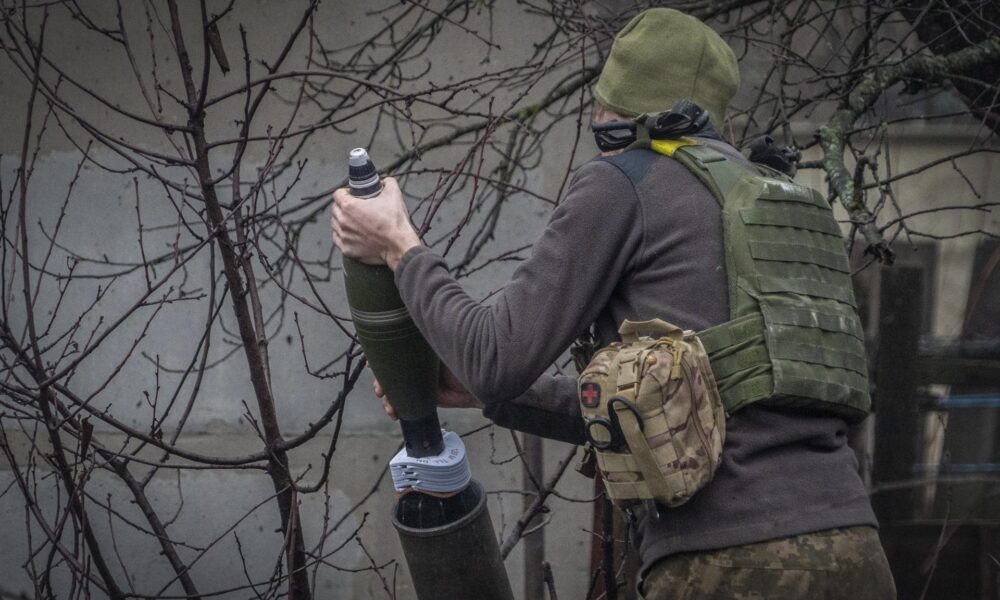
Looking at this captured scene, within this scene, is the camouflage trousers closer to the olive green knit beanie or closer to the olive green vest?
the olive green vest

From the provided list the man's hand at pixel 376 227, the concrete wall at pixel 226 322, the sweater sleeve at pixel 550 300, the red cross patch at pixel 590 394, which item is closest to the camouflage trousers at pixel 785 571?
the red cross patch at pixel 590 394

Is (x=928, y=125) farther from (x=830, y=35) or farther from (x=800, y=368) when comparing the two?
(x=800, y=368)

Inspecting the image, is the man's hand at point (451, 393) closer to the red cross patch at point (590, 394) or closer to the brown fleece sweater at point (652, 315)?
the brown fleece sweater at point (652, 315)

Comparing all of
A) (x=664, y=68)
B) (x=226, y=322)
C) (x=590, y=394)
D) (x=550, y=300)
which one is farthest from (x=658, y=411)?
(x=226, y=322)

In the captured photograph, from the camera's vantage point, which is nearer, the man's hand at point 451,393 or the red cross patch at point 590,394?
the red cross patch at point 590,394

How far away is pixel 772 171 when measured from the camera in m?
2.03

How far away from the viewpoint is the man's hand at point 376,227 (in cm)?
187

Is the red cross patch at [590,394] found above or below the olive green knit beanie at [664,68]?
below

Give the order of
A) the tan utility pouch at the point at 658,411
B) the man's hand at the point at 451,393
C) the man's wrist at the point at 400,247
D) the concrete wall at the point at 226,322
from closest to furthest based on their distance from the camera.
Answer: the tan utility pouch at the point at 658,411 < the man's wrist at the point at 400,247 < the man's hand at the point at 451,393 < the concrete wall at the point at 226,322

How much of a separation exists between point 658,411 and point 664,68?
28.0 inches

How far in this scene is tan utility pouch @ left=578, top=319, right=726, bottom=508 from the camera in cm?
163

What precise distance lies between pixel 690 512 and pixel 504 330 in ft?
1.43

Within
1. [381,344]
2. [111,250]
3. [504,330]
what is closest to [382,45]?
[111,250]

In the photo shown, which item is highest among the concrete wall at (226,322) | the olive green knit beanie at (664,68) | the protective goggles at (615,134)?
the olive green knit beanie at (664,68)
